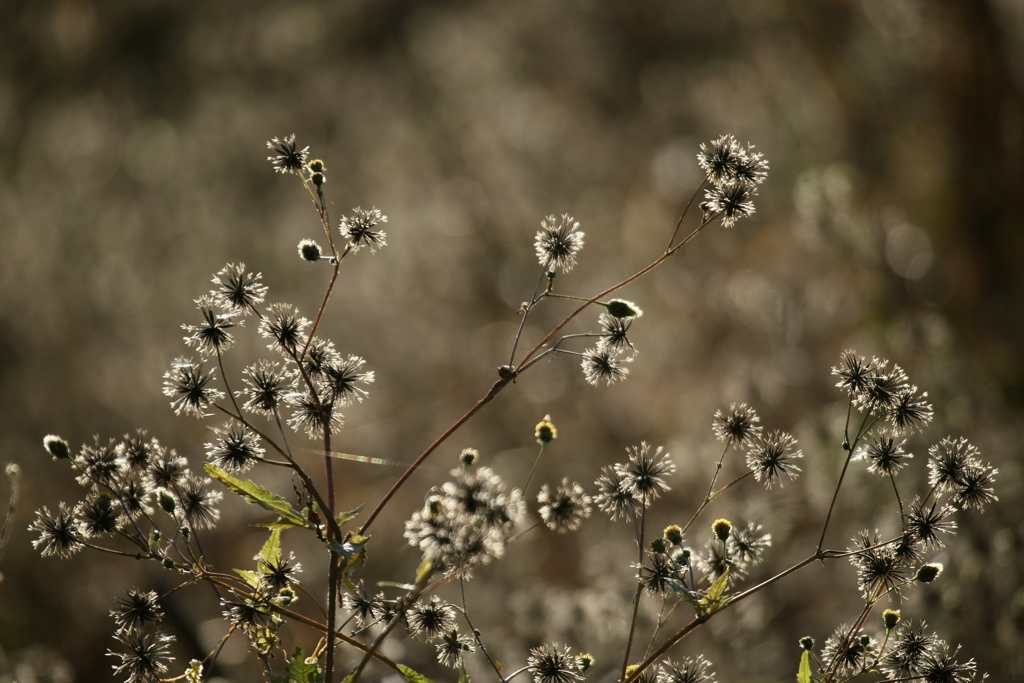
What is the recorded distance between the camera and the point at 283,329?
1.13 m

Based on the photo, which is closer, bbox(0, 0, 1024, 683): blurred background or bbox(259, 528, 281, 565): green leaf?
bbox(259, 528, 281, 565): green leaf

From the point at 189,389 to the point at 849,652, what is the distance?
0.82 meters

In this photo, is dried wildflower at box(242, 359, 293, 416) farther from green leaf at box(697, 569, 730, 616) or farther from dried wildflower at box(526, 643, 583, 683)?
green leaf at box(697, 569, 730, 616)

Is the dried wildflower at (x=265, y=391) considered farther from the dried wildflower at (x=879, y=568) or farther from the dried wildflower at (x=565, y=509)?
the dried wildflower at (x=879, y=568)

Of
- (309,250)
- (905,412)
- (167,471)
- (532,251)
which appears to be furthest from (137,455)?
(532,251)

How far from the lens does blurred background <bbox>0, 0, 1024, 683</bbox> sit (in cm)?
297

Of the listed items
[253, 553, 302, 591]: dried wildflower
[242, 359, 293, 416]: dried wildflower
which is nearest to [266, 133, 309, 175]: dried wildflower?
[242, 359, 293, 416]: dried wildflower

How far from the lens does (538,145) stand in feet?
18.0

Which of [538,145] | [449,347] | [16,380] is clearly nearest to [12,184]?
[16,380]

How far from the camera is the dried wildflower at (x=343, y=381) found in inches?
44.3

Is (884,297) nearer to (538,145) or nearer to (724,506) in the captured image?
(724,506)

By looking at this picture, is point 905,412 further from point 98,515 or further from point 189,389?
point 98,515

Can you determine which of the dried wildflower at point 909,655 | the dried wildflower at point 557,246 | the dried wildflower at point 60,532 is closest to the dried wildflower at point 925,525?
the dried wildflower at point 909,655

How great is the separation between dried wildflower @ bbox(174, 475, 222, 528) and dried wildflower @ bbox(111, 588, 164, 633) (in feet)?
0.35
